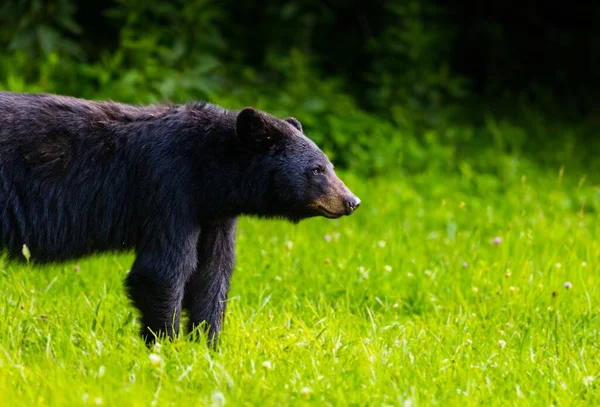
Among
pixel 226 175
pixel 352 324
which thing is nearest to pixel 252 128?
pixel 226 175

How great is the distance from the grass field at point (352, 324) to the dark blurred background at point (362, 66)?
2.23 meters

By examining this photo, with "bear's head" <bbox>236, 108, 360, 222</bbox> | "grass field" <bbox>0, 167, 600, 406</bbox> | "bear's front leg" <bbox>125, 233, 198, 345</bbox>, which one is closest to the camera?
"grass field" <bbox>0, 167, 600, 406</bbox>

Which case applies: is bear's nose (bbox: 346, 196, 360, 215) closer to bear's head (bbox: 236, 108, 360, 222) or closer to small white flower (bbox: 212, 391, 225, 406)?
bear's head (bbox: 236, 108, 360, 222)

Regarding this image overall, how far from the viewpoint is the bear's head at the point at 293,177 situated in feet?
15.1

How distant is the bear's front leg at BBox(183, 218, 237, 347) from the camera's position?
473 cm

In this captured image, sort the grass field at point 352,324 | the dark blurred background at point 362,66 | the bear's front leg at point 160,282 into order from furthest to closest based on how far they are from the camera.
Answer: the dark blurred background at point 362,66 < the bear's front leg at point 160,282 < the grass field at point 352,324

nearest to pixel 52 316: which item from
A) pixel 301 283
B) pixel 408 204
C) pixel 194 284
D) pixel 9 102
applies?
pixel 194 284

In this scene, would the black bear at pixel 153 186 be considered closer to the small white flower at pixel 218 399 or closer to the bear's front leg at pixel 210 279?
the bear's front leg at pixel 210 279

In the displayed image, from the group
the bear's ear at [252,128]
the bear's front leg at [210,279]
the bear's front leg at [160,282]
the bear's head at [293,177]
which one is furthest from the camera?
the bear's front leg at [210,279]

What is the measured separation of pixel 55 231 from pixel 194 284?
76 centimetres

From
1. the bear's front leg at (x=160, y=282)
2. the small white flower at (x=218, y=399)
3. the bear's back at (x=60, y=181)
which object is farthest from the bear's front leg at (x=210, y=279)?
the small white flower at (x=218, y=399)

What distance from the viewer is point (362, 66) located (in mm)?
11180

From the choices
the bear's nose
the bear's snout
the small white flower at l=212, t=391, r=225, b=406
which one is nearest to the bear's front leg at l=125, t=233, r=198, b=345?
the bear's snout

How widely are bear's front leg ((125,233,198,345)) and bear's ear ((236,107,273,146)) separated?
577mm
